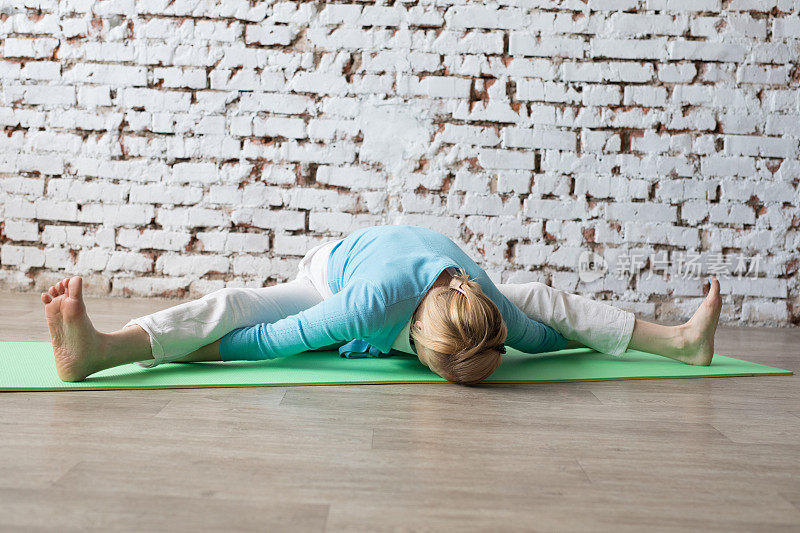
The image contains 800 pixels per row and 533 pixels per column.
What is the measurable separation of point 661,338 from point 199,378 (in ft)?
3.88

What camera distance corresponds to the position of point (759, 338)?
2387mm

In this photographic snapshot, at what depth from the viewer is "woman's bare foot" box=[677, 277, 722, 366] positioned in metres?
1.69

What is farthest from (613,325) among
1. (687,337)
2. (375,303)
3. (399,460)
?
(399,460)

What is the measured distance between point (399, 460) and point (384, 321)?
0.44m

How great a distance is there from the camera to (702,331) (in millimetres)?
1715

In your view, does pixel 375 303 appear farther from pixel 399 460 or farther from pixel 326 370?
pixel 399 460

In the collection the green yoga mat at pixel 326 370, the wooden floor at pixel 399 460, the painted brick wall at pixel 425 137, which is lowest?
the green yoga mat at pixel 326 370

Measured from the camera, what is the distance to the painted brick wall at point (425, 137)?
104 inches

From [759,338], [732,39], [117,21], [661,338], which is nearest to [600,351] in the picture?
[661,338]

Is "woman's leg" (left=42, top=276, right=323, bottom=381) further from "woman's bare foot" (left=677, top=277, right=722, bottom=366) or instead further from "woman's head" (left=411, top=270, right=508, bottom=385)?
"woman's bare foot" (left=677, top=277, right=722, bottom=366)

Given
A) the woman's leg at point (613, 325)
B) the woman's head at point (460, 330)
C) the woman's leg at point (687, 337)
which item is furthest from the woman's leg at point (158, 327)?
the woman's leg at point (687, 337)

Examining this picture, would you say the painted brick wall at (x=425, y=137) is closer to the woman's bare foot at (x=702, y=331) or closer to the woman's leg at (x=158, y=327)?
the woman's bare foot at (x=702, y=331)

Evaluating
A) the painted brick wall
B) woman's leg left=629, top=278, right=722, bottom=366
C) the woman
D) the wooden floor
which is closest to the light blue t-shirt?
the woman

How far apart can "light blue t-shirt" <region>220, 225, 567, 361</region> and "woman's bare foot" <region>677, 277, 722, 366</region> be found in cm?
36
